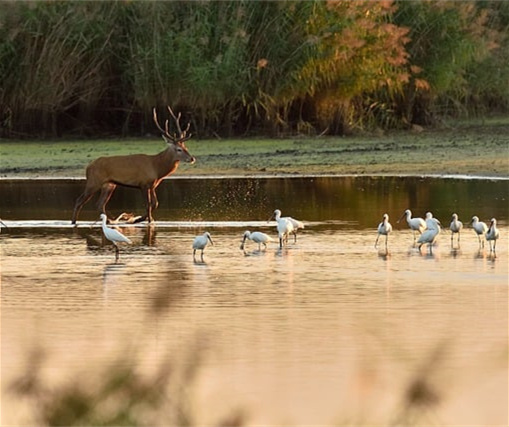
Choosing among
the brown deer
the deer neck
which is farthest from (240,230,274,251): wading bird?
the deer neck

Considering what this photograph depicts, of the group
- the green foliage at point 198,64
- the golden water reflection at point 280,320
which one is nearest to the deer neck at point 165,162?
the golden water reflection at point 280,320

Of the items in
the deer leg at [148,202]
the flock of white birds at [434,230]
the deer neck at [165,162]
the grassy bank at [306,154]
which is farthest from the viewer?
the grassy bank at [306,154]

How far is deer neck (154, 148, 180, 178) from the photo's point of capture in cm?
1928

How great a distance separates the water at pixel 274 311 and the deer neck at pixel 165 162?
1.66 ft

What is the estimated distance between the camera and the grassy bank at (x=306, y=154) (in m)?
25.3

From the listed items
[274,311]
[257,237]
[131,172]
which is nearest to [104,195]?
[131,172]

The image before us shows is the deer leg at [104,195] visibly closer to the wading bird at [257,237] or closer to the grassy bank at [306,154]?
the wading bird at [257,237]

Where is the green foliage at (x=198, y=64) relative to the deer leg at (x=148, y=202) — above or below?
above

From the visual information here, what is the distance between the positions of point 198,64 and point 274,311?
20.4m

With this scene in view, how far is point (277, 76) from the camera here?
3141cm

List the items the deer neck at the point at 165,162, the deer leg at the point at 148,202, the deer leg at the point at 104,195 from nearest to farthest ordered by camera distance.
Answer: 1. the deer leg at the point at 148,202
2. the deer leg at the point at 104,195
3. the deer neck at the point at 165,162

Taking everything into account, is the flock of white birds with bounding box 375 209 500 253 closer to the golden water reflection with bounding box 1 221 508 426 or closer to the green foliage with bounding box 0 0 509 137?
the golden water reflection with bounding box 1 221 508 426

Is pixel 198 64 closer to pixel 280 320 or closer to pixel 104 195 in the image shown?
pixel 104 195

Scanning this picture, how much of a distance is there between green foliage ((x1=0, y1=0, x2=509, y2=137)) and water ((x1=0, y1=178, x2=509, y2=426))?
11.5m
